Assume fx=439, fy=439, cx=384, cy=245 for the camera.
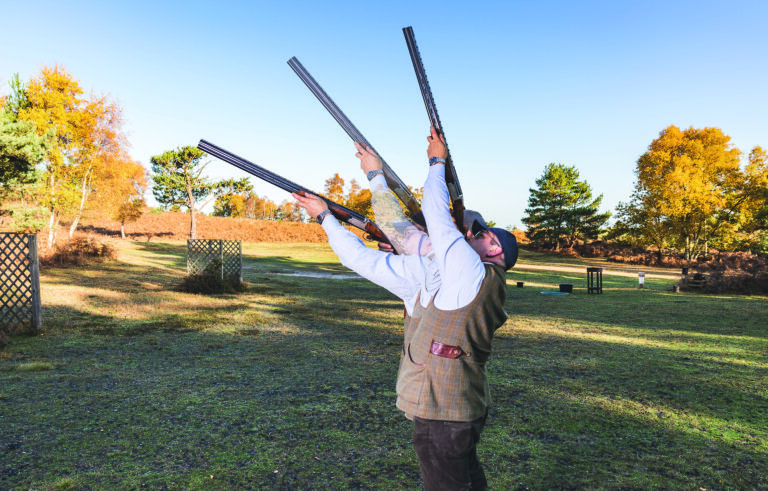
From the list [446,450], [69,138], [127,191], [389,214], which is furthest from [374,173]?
[127,191]

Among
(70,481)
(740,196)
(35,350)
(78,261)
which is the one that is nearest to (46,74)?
(78,261)

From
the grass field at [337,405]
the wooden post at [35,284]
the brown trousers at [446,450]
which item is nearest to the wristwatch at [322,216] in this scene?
the brown trousers at [446,450]

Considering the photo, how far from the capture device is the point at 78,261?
19.7 m

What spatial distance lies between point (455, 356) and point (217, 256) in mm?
14520

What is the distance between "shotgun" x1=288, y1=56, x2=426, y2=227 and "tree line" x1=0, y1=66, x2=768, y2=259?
49.5ft

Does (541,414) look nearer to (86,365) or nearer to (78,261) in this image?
(86,365)

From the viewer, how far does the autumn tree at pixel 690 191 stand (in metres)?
29.0

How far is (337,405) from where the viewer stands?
4535 mm

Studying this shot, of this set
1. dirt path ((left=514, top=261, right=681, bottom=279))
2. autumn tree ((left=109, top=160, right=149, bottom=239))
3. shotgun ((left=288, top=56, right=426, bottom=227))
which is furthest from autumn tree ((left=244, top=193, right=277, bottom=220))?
shotgun ((left=288, top=56, right=426, bottom=227))

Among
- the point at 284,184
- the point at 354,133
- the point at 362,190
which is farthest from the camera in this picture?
the point at 362,190

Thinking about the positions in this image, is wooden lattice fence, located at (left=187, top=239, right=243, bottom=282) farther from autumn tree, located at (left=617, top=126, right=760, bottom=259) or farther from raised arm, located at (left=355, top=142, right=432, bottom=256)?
autumn tree, located at (left=617, top=126, right=760, bottom=259)

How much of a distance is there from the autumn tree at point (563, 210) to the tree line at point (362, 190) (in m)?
0.10

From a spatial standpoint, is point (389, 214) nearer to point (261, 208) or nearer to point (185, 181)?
point (185, 181)

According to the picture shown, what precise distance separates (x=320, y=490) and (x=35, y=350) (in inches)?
245
